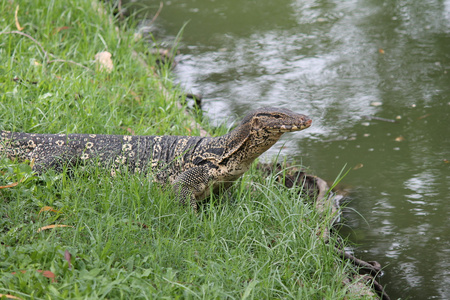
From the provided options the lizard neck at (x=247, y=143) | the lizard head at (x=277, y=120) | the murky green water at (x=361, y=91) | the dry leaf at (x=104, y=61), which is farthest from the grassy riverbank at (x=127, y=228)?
the murky green water at (x=361, y=91)

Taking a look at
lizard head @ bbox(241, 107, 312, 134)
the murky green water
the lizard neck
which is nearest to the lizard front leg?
the lizard neck

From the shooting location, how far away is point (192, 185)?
4785 millimetres

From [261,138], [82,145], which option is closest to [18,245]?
[82,145]

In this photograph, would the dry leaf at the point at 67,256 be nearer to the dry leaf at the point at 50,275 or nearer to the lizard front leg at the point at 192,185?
the dry leaf at the point at 50,275

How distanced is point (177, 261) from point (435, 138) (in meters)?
3.94

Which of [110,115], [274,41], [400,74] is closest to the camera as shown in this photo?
[110,115]

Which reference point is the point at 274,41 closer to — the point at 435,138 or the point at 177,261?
the point at 435,138

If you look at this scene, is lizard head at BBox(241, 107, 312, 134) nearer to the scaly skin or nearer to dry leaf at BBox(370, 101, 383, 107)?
the scaly skin

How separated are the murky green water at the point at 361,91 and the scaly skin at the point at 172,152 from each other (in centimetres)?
132

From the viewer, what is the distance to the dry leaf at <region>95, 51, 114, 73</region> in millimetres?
6949

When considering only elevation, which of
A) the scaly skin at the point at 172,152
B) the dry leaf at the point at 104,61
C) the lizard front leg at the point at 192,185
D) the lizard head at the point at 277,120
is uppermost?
the lizard head at the point at 277,120

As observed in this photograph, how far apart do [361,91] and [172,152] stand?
3641mm

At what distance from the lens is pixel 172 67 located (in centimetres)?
845

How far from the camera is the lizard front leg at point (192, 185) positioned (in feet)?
15.4
